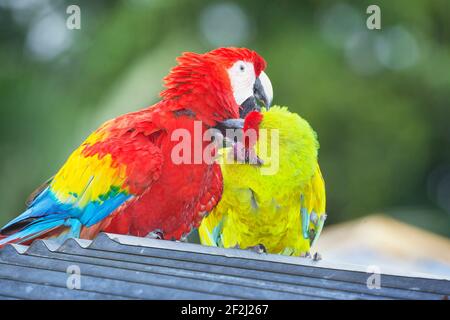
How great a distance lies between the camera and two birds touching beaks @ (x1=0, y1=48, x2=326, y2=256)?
2914 millimetres

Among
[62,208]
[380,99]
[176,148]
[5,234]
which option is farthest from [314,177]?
[380,99]

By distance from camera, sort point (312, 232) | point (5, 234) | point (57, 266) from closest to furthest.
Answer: point (57, 266) < point (5, 234) < point (312, 232)

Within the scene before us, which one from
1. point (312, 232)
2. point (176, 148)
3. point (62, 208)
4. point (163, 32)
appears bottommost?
point (312, 232)

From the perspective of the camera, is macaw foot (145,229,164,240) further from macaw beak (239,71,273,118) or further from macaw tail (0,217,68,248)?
macaw beak (239,71,273,118)

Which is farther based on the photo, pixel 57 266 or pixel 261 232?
pixel 261 232

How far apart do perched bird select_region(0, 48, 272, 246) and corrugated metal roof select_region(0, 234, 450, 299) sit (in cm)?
49

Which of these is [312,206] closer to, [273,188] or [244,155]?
[273,188]

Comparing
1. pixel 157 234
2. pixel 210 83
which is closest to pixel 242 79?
pixel 210 83

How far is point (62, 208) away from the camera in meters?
2.93

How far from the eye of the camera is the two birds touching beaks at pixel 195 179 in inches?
115

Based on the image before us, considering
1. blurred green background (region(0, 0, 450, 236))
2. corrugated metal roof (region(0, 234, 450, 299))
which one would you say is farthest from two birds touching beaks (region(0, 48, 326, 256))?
blurred green background (region(0, 0, 450, 236))

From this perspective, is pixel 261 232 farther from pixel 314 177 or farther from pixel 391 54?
pixel 391 54

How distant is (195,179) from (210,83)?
1.39 ft
